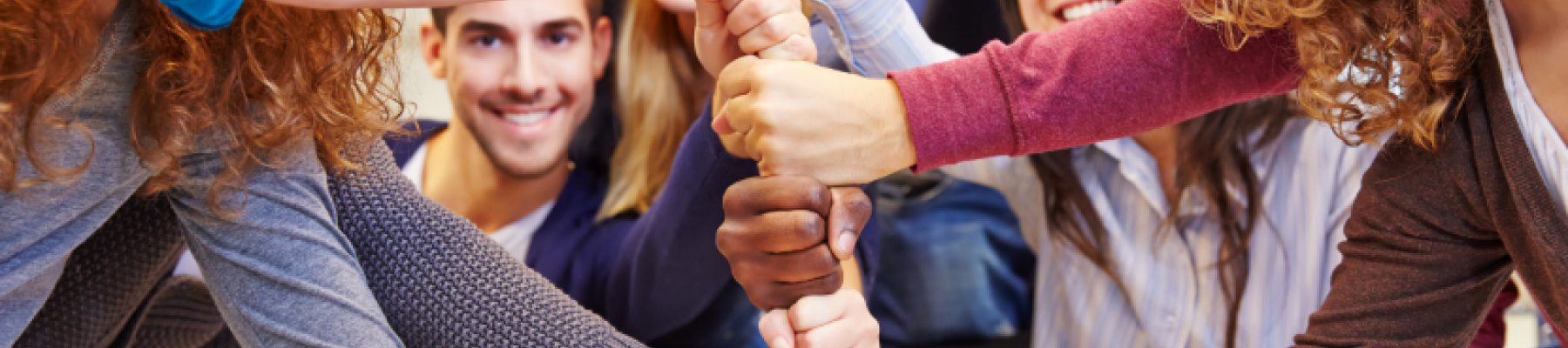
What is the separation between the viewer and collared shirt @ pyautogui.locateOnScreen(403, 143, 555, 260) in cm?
94

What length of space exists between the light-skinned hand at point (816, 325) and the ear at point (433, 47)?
1.35 ft

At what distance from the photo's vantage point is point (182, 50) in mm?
605

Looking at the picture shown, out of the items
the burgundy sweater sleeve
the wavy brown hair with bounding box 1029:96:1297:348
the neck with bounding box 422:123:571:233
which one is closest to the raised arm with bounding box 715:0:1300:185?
the burgundy sweater sleeve

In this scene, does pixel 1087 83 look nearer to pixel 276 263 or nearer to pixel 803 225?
pixel 803 225

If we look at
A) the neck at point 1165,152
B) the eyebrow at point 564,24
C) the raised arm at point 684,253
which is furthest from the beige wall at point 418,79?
the neck at point 1165,152

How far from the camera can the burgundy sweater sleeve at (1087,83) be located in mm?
643

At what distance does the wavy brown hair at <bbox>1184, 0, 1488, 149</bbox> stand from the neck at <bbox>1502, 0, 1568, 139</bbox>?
0.02m

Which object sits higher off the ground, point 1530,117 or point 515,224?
point 1530,117

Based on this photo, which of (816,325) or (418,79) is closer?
(816,325)

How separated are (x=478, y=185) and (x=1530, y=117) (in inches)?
30.6

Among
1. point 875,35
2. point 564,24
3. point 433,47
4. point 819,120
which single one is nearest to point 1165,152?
point 875,35

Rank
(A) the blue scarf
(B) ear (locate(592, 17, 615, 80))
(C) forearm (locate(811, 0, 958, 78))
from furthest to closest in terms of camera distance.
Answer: (B) ear (locate(592, 17, 615, 80)) < (C) forearm (locate(811, 0, 958, 78)) < (A) the blue scarf

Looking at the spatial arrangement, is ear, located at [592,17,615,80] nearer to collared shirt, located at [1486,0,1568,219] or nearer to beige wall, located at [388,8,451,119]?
beige wall, located at [388,8,451,119]

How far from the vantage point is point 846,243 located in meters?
0.67
